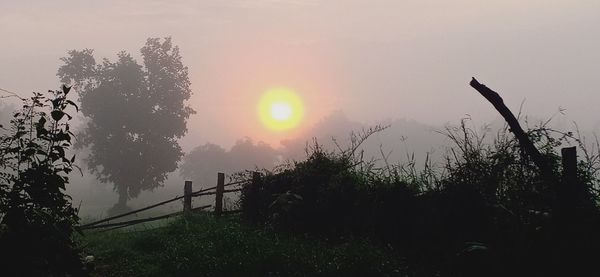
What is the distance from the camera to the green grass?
6867 millimetres

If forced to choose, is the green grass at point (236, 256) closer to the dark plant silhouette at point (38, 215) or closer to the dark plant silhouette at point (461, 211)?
the dark plant silhouette at point (461, 211)

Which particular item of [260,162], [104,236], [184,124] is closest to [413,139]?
[260,162]

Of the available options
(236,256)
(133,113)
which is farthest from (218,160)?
(236,256)

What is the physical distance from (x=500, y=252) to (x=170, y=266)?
564 centimetres

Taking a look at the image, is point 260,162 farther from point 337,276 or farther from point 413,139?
point 413,139

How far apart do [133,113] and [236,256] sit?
38030mm

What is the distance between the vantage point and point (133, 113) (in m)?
42.1

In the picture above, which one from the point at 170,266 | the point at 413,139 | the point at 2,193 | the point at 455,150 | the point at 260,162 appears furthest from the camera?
the point at 413,139

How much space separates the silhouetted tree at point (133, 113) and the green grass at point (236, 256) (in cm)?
3150

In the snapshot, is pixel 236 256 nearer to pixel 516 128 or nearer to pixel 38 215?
pixel 38 215

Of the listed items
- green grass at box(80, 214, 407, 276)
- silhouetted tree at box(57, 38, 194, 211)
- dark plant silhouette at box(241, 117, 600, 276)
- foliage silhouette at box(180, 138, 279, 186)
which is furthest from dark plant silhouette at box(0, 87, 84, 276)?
foliage silhouette at box(180, 138, 279, 186)

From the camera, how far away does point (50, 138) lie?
4.53 m

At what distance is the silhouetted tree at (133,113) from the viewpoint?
40844mm

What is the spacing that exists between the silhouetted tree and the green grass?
103 ft
